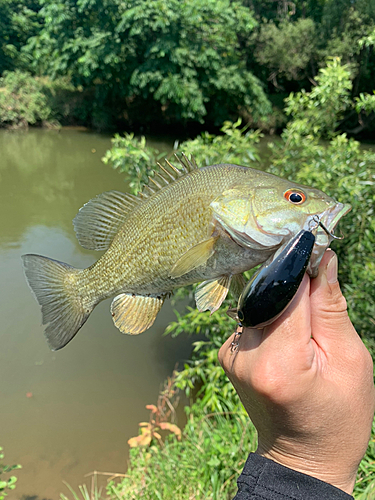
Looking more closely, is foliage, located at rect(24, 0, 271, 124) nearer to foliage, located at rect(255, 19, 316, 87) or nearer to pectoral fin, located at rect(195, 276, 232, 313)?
foliage, located at rect(255, 19, 316, 87)

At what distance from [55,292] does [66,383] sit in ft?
13.9

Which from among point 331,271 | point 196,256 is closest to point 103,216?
point 196,256

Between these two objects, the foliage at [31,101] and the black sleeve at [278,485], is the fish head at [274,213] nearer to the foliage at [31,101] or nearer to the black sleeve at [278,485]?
the black sleeve at [278,485]

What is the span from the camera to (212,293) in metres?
1.36

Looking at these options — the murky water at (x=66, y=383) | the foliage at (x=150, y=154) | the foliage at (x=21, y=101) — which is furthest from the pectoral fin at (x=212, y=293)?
the foliage at (x=21, y=101)

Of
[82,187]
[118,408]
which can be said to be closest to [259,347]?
[118,408]

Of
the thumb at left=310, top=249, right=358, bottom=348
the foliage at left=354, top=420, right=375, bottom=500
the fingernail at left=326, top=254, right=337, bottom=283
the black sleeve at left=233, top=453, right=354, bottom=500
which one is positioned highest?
the fingernail at left=326, top=254, right=337, bottom=283

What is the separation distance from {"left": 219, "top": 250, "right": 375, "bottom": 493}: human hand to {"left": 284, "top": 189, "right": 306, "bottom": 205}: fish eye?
222 millimetres

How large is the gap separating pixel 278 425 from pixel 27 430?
448cm

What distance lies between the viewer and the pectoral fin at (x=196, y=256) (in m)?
1.27

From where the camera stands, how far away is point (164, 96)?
17.7 m

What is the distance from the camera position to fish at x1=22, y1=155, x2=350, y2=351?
1.25m

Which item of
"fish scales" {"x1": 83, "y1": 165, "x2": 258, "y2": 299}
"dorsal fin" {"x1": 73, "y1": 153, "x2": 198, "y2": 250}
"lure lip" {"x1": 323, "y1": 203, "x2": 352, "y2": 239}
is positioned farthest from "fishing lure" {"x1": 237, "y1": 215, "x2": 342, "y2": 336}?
"dorsal fin" {"x1": 73, "y1": 153, "x2": 198, "y2": 250}

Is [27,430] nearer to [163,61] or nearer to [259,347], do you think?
[259,347]
